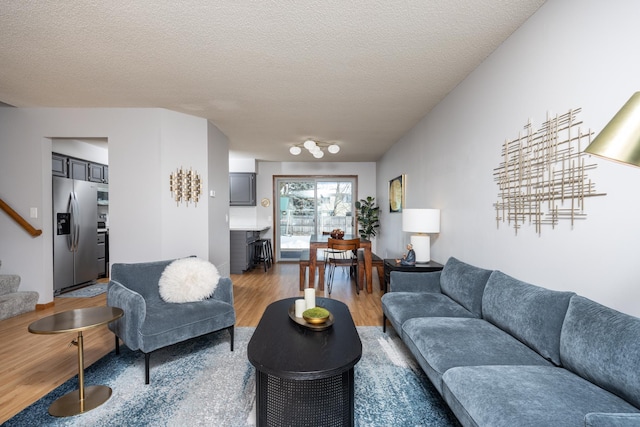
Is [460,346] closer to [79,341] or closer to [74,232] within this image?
[79,341]

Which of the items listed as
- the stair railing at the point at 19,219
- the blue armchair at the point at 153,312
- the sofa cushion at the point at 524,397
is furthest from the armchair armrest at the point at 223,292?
the stair railing at the point at 19,219

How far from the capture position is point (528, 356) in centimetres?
161

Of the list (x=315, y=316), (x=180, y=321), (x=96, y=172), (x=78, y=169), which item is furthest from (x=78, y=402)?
(x=96, y=172)

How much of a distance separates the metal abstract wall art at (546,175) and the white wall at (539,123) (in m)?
0.06

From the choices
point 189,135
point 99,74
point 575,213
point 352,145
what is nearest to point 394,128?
point 352,145

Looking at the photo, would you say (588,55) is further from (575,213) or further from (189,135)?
(189,135)

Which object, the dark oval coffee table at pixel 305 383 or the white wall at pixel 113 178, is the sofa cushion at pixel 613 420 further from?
the white wall at pixel 113 178

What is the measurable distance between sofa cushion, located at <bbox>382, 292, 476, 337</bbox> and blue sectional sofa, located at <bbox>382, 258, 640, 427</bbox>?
0.05 feet

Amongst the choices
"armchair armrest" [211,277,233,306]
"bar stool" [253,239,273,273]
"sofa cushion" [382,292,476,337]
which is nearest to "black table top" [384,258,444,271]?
"sofa cushion" [382,292,476,337]

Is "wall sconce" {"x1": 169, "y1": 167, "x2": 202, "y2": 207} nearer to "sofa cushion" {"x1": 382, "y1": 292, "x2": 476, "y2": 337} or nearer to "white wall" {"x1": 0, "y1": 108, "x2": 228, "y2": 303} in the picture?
"white wall" {"x1": 0, "y1": 108, "x2": 228, "y2": 303}

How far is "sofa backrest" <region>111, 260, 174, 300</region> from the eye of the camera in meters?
2.63

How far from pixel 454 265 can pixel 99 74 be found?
3.73 meters

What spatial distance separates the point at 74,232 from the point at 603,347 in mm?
6024

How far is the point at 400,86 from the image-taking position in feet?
10.1
